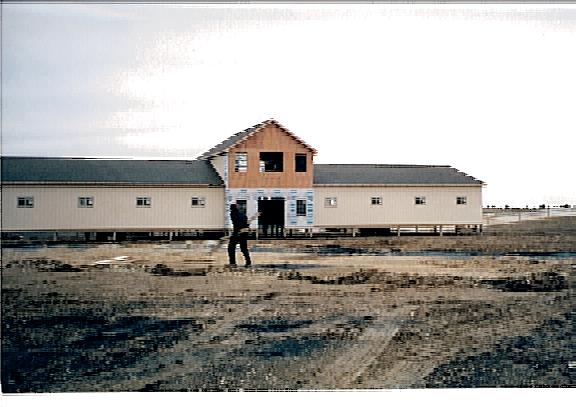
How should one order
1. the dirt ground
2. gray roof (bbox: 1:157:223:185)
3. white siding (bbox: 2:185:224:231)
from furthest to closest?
1. gray roof (bbox: 1:157:223:185)
2. white siding (bbox: 2:185:224:231)
3. the dirt ground

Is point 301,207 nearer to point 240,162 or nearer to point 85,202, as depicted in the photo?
point 240,162

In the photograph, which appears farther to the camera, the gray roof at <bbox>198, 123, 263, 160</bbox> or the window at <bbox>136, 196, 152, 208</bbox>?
the window at <bbox>136, 196, 152, 208</bbox>

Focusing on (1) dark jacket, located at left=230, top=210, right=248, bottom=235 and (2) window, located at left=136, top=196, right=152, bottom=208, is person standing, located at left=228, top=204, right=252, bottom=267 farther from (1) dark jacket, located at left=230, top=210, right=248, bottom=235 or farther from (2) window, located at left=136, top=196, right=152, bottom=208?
(2) window, located at left=136, top=196, right=152, bottom=208

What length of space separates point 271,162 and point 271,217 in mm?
627

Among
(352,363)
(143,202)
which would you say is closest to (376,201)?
(352,363)

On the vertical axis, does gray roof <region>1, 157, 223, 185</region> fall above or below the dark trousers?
above

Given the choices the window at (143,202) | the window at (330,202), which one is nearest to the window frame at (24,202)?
the window at (143,202)

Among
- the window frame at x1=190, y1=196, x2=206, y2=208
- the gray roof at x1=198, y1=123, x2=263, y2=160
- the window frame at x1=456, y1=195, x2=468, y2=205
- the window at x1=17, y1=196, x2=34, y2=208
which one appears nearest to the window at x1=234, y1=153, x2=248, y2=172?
the gray roof at x1=198, y1=123, x2=263, y2=160

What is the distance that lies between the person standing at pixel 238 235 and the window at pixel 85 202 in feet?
3.70

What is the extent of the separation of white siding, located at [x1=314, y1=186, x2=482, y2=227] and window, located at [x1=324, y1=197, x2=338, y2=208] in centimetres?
3

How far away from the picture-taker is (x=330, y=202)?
628 centimetres

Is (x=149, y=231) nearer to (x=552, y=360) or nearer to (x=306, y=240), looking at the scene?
(x=306, y=240)

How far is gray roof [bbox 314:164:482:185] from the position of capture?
225 inches

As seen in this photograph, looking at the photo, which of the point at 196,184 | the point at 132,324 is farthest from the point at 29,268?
the point at 196,184
